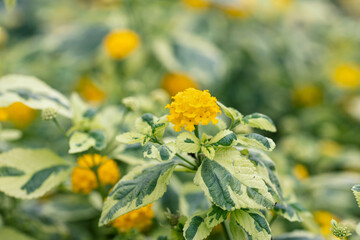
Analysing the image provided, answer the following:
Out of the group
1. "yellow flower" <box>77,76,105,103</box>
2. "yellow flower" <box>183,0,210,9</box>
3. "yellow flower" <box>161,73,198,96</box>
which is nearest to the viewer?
"yellow flower" <box>161,73,198,96</box>

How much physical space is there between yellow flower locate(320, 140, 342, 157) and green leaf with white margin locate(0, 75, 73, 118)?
1226 millimetres

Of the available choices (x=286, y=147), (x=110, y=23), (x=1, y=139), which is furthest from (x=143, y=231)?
(x=110, y=23)

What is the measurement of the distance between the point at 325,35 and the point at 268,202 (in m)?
2.23

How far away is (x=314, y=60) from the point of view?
234 centimetres

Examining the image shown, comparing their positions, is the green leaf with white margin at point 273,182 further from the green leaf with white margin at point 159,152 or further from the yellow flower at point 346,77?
the yellow flower at point 346,77

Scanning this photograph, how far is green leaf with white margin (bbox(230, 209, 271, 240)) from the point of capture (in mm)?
682

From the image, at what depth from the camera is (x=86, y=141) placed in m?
0.85

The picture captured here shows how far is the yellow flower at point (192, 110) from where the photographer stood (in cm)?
69

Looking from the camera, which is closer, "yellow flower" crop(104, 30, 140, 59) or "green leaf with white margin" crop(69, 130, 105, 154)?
"green leaf with white margin" crop(69, 130, 105, 154)

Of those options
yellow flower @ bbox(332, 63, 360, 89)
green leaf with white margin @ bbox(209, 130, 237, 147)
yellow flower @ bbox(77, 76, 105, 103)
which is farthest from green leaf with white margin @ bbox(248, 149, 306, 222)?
yellow flower @ bbox(332, 63, 360, 89)

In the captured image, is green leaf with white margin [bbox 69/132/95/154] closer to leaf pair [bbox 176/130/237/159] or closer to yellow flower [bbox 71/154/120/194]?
yellow flower [bbox 71/154/120/194]

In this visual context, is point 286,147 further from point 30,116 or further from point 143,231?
point 30,116

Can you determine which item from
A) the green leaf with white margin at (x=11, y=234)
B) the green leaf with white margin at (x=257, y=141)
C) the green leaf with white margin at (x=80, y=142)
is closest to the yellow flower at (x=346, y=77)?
the green leaf with white margin at (x=257, y=141)

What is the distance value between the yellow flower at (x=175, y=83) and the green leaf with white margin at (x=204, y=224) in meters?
1.04
